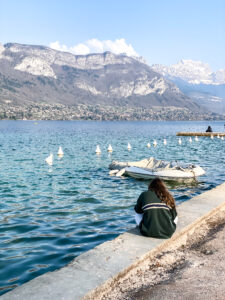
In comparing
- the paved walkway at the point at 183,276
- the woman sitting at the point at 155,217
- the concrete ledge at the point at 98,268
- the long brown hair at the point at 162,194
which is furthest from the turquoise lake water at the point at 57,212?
the long brown hair at the point at 162,194

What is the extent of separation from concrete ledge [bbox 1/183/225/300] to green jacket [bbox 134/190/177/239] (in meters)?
0.19

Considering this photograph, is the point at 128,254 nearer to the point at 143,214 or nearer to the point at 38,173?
the point at 143,214

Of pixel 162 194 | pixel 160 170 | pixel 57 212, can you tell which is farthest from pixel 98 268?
pixel 160 170

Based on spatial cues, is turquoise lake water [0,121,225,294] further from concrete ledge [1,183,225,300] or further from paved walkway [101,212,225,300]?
paved walkway [101,212,225,300]

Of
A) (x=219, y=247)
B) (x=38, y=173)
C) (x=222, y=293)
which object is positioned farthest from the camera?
(x=38, y=173)

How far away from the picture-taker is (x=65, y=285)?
226 inches

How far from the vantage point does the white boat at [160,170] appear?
2203 centimetres

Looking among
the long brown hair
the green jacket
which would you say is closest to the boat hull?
the long brown hair

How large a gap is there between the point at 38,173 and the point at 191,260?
784 inches

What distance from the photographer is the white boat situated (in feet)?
72.3

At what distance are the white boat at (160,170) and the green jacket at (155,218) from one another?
14170mm

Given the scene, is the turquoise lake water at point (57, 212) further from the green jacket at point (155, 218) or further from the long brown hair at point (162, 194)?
the long brown hair at point (162, 194)

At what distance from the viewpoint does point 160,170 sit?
901 inches

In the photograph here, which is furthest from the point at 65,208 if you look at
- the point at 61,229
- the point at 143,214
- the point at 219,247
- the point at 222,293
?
the point at 222,293
